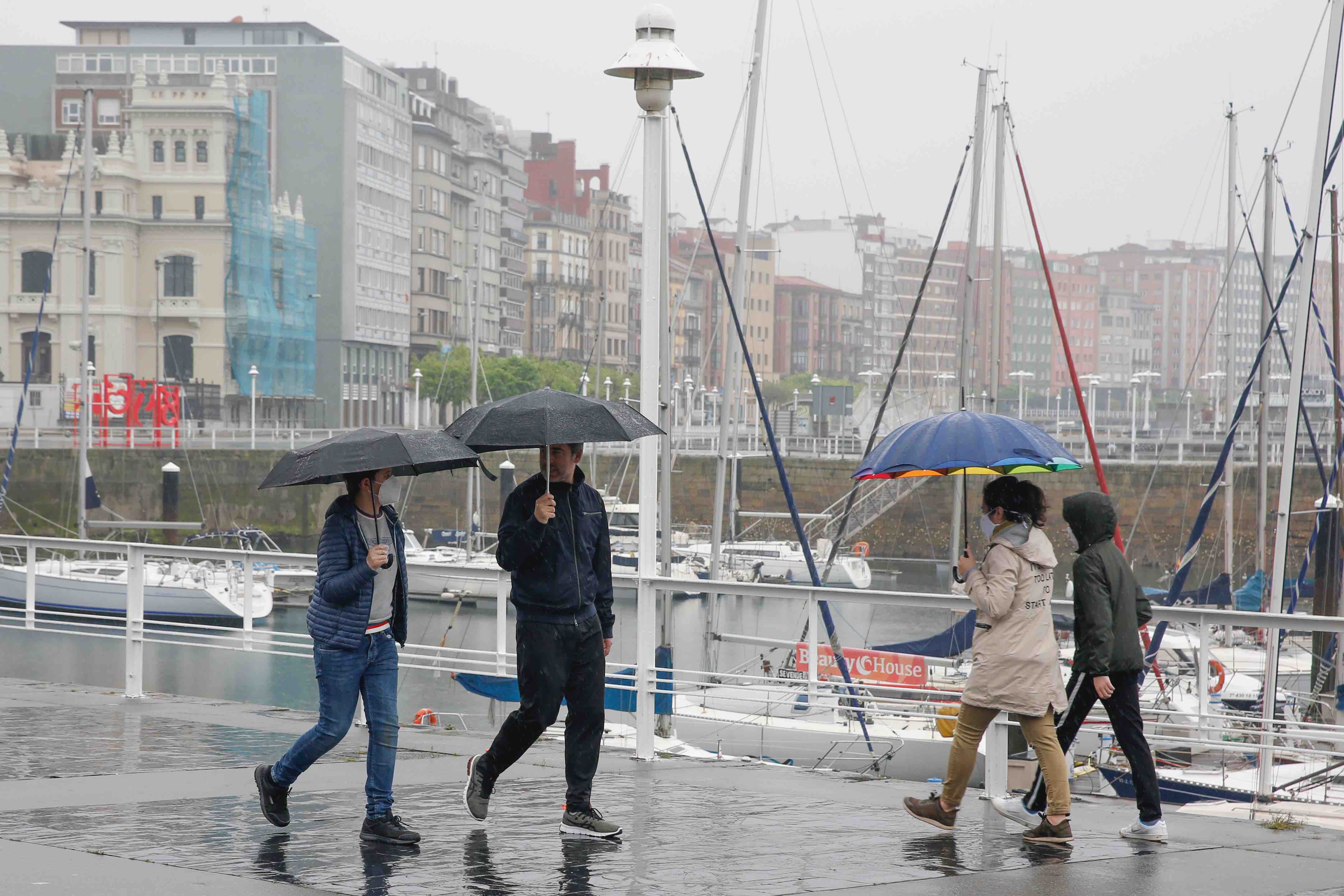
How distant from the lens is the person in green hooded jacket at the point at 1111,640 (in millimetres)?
6512

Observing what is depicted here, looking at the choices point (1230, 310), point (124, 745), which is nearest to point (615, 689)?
point (124, 745)

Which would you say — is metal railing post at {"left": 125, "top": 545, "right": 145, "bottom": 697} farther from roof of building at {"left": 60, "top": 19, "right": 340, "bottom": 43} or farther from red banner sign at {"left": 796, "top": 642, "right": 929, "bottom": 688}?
roof of building at {"left": 60, "top": 19, "right": 340, "bottom": 43}

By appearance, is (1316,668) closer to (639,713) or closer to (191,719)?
(639,713)

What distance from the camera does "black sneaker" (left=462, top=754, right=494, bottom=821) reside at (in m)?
6.64

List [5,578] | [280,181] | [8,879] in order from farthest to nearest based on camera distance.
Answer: [280,181] → [5,578] → [8,879]

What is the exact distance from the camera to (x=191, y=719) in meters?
9.93

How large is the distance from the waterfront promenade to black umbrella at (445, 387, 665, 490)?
5.07 feet

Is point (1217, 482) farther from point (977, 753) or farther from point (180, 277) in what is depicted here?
point (180, 277)

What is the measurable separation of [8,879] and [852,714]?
47.2 feet

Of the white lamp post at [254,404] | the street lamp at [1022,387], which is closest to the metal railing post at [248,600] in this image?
the white lamp post at [254,404]

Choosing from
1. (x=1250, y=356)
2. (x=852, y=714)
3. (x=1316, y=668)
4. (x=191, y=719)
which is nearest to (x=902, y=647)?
(x=852, y=714)

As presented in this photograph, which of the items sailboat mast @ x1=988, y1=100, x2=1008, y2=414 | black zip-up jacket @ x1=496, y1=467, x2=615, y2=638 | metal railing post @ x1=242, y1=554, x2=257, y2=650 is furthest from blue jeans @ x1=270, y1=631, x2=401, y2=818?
sailboat mast @ x1=988, y1=100, x2=1008, y2=414

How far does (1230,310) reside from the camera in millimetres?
39125

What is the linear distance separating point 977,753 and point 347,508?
287cm
